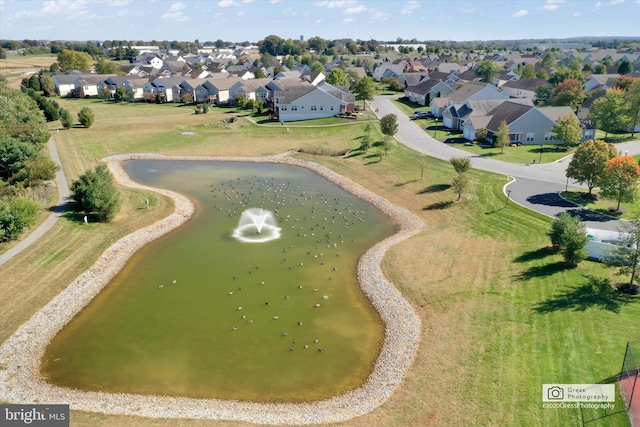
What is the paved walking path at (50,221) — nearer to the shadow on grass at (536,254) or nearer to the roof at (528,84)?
the shadow on grass at (536,254)

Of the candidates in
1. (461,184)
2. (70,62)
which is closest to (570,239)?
(461,184)

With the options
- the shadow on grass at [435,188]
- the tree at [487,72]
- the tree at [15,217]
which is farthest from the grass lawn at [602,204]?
the tree at [487,72]

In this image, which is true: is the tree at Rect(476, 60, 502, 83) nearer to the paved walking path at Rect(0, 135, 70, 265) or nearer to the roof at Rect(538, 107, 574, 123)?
the roof at Rect(538, 107, 574, 123)

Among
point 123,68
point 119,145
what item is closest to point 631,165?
point 119,145

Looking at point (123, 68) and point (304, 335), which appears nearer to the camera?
point (304, 335)

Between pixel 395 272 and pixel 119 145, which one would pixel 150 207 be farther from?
pixel 119 145

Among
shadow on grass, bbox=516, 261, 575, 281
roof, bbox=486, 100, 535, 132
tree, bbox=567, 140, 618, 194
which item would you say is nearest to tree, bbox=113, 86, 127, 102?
roof, bbox=486, 100, 535, 132

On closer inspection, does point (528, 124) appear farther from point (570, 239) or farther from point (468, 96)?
point (570, 239)
